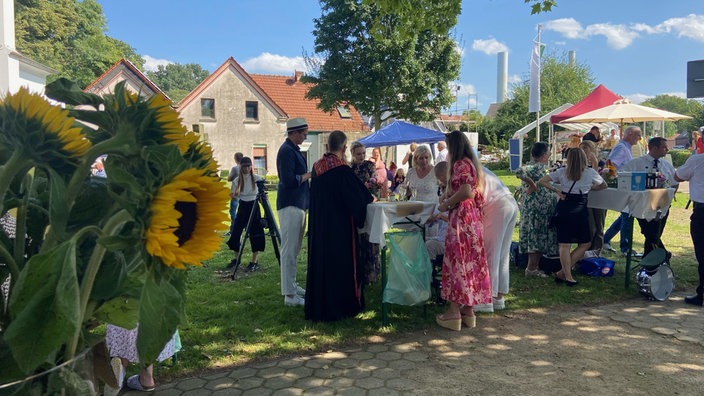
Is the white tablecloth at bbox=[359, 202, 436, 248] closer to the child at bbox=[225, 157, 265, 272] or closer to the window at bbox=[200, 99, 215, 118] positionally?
the child at bbox=[225, 157, 265, 272]

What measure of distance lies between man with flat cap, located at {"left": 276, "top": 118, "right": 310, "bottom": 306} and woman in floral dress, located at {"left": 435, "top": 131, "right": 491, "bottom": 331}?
1.64m

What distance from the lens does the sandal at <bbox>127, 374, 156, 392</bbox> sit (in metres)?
3.51

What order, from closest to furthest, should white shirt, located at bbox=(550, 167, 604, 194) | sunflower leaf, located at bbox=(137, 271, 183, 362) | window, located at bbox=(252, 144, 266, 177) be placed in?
sunflower leaf, located at bbox=(137, 271, 183, 362)
white shirt, located at bbox=(550, 167, 604, 194)
window, located at bbox=(252, 144, 266, 177)

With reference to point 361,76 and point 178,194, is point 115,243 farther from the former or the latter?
point 361,76

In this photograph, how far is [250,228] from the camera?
23.2 ft

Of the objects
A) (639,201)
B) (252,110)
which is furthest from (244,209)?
(252,110)

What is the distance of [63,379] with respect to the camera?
70 cm

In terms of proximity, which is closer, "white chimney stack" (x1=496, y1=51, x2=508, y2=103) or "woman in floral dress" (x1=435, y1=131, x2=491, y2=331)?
"woman in floral dress" (x1=435, y1=131, x2=491, y2=331)

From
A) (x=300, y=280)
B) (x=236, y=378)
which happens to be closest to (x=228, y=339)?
(x=236, y=378)

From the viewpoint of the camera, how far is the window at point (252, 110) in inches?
1266

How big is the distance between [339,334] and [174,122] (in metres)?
4.10

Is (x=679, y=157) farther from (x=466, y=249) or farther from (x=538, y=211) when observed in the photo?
(x=466, y=249)

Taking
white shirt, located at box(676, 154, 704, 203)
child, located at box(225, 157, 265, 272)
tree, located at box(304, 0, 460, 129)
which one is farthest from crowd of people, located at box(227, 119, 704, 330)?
tree, located at box(304, 0, 460, 129)

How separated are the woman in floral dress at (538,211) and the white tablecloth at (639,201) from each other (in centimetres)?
71
